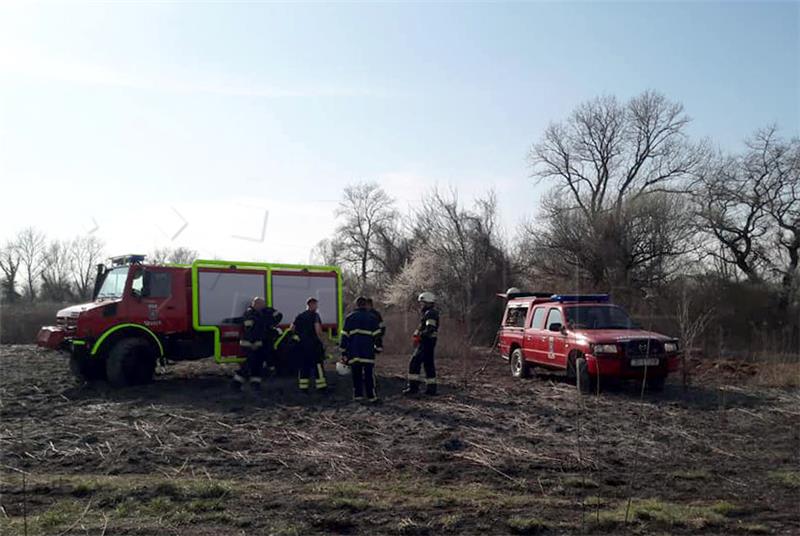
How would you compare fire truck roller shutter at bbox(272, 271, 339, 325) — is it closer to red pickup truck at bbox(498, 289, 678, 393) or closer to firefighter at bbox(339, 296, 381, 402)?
red pickup truck at bbox(498, 289, 678, 393)

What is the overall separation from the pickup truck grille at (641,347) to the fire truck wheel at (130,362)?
9.22 m

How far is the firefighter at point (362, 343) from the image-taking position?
40.2 feet

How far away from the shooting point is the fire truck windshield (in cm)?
1498

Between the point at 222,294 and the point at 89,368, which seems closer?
the point at 89,368

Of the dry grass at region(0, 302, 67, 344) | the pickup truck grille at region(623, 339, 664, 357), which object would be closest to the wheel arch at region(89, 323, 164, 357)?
the pickup truck grille at region(623, 339, 664, 357)

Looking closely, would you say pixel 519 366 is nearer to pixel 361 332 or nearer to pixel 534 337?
pixel 534 337

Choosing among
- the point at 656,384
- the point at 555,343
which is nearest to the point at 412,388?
the point at 555,343

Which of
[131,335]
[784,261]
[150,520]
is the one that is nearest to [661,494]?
[150,520]

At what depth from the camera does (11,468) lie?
25.2 ft

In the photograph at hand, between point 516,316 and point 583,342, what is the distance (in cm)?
383

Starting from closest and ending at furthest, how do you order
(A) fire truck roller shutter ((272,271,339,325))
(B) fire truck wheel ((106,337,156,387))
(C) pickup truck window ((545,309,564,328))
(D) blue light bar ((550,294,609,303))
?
1. (B) fire truck wheel ((106,337,156,387))
2. (C) pickup truck window ((545,309,564,328))
3. (D) blue light bar ((550,294,609,303))
4. (A) fire truck roller shutter ((272,271,339,325))

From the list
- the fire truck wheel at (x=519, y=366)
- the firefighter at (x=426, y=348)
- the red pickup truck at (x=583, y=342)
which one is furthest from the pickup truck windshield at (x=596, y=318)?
the firefighter at (x=426, y=348)

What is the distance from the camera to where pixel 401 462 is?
7.86 meters

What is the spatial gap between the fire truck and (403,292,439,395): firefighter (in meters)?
4.07
